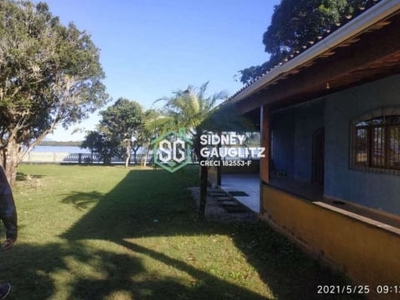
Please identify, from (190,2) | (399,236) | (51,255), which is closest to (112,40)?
(190,2)

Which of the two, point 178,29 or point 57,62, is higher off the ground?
point 178,29

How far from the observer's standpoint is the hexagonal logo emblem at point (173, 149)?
8.38m

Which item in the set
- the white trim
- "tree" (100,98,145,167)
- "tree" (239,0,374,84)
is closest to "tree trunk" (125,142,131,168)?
"tree" (100,98,145,167)

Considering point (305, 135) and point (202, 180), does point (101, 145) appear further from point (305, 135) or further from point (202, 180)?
point (202, 180)

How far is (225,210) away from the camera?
9922mm

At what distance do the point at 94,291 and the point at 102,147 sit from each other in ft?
96.1

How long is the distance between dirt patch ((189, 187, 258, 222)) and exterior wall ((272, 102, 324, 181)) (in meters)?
4.21

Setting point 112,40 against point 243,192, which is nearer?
point 243,192

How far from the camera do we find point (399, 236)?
11.6 ft

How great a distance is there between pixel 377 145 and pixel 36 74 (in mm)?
13751

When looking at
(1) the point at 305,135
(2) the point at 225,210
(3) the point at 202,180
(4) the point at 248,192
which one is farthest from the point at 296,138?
(3) the point at 202,180

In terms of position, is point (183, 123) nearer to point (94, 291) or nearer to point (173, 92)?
point (173, 92)

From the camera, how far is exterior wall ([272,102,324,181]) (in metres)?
14.0
